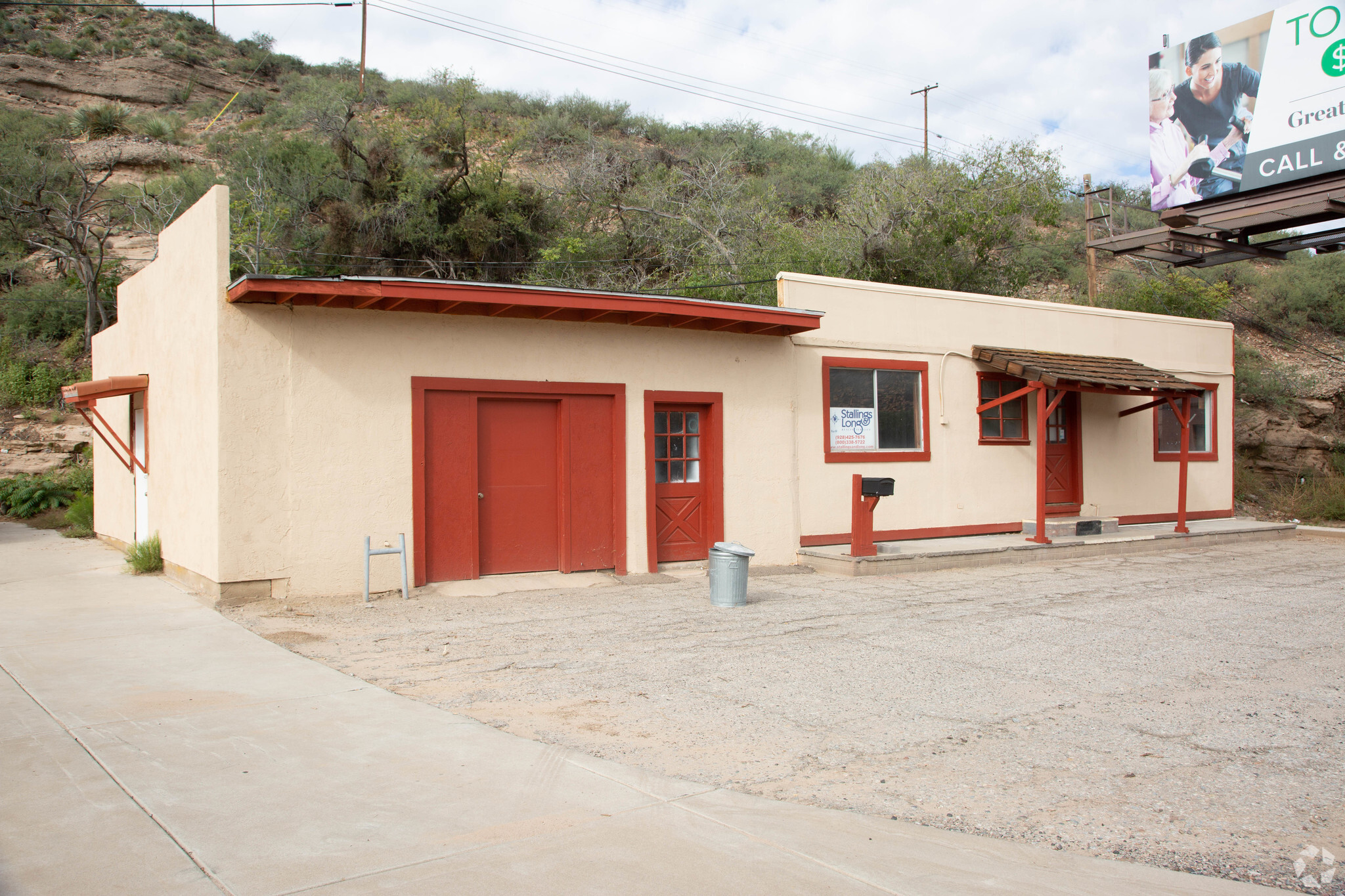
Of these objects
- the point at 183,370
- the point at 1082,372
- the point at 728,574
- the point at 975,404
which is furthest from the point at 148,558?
the point at 1082,372

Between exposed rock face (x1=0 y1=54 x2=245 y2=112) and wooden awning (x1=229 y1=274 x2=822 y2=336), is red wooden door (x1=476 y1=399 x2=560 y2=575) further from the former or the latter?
exposed rock face (x1=0 y1=54 x2=245 y2=112)

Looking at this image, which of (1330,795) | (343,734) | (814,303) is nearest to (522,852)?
(343,734)

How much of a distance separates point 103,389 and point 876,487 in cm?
1046

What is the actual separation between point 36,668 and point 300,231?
1895 centimetres

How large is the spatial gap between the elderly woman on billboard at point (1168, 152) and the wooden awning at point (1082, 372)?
273cm

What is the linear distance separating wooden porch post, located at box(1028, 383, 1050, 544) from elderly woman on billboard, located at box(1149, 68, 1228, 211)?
3393mm

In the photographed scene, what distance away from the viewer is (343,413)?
32.4 feet

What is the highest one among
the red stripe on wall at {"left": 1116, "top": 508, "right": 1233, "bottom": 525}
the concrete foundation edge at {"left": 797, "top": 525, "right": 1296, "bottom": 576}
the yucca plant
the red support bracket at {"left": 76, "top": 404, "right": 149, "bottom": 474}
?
the yucca plant

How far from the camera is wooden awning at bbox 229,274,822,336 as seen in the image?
919cm

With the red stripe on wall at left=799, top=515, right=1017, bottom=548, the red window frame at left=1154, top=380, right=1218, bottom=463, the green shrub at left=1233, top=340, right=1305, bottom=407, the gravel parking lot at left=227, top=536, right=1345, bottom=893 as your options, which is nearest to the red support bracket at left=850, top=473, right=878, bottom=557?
the red stripe on wall at left=799, top=515, right=1017, bottom=548

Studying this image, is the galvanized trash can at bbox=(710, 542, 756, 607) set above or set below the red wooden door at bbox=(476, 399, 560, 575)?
below

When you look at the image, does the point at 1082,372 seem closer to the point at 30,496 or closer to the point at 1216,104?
the point at 1216,104

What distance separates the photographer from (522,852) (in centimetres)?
362

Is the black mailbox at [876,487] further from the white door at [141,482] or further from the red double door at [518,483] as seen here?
the white door at [141,482]
